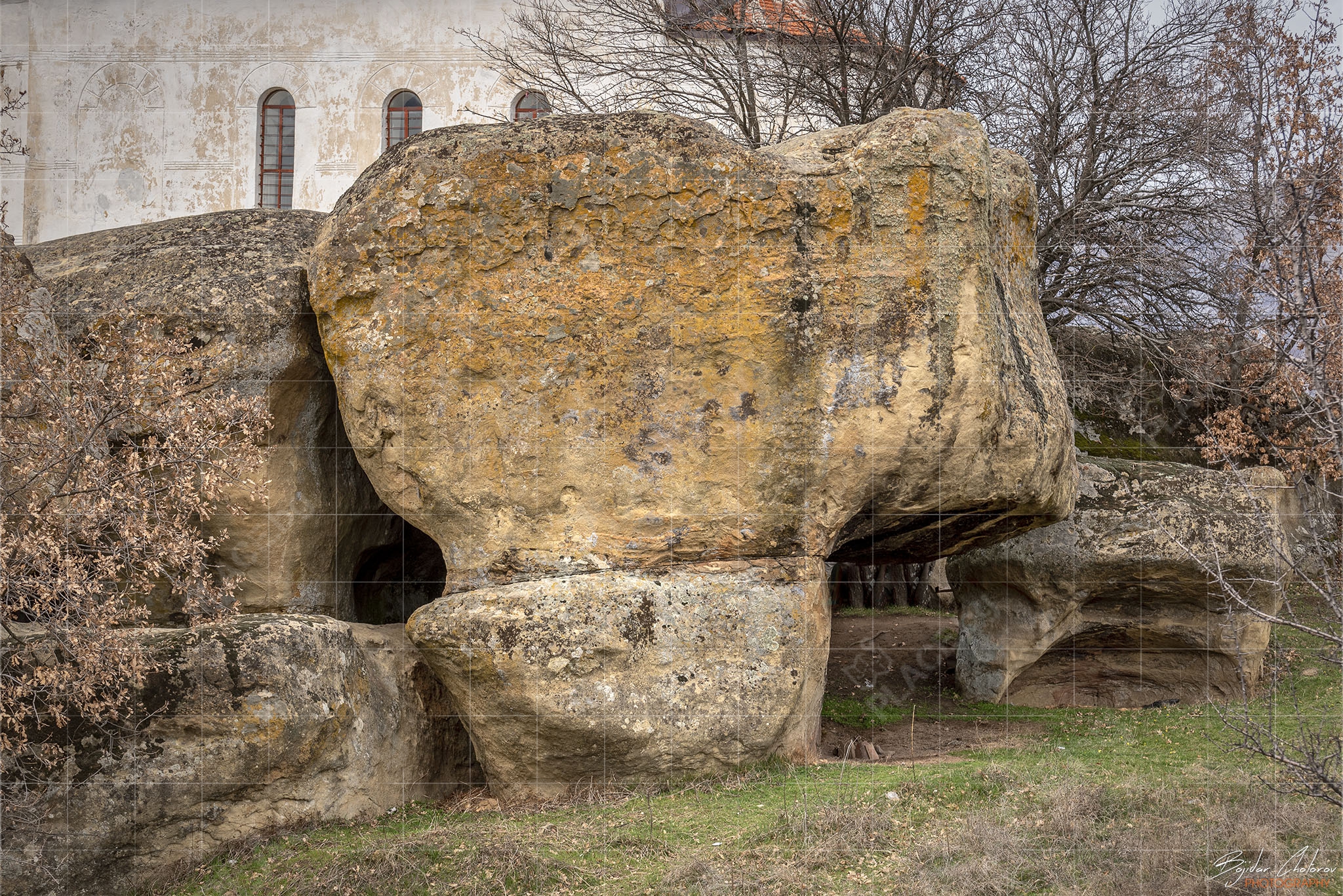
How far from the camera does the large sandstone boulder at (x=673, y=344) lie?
9.02m

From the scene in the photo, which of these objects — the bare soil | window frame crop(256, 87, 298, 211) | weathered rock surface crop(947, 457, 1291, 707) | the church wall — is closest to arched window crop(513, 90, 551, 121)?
the church wall

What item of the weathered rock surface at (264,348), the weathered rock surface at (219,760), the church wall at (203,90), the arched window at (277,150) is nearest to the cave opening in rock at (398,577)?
the weathered rock surface at (264,348)

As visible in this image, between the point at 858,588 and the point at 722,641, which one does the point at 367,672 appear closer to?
the point at 722,641

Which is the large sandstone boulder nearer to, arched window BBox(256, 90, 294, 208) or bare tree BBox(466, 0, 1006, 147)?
bare tree BBox(466, 0, 1006, 147)

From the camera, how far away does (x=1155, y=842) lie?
6746 mm

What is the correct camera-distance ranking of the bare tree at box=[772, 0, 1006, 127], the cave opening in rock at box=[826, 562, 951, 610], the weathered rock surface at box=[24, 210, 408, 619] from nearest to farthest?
the weathered rock surface at box=[24, 210, 408, 619], the bare tree at box=[772, 0, 1006, 127], the cave opening in rock at box=[826, 562, 951, 610]

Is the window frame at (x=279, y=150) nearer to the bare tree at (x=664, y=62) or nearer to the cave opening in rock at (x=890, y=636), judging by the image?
the bare tree at (x=664, y=62)

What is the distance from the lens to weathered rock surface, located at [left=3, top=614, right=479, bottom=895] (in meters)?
7.02

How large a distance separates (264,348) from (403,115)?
41.0 ft

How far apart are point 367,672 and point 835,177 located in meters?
5.24

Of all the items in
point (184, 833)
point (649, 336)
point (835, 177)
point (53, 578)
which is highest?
point (835, 177)

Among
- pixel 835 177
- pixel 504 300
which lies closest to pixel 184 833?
pixel 504 300

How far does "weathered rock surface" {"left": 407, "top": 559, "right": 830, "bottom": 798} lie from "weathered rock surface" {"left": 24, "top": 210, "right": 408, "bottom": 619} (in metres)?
1.97

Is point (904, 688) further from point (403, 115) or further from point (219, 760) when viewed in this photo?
point (403, 115)
